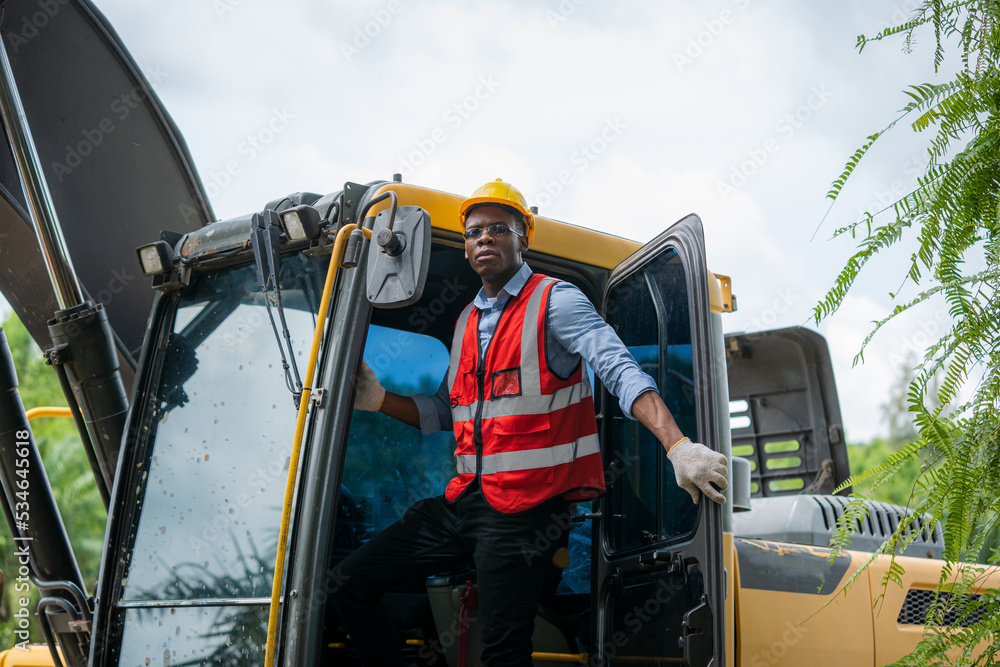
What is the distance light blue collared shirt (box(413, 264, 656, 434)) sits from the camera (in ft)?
8.08

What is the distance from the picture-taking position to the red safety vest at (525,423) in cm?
267

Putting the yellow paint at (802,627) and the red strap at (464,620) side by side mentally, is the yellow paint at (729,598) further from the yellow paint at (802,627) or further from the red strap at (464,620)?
the red strap at (464,620)

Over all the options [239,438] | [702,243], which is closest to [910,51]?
[702,243]

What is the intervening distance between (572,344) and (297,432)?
2.70 ft

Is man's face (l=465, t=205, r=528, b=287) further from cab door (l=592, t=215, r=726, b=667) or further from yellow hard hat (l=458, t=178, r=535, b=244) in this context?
cab door (l=592, t=215, r=726, b=667)

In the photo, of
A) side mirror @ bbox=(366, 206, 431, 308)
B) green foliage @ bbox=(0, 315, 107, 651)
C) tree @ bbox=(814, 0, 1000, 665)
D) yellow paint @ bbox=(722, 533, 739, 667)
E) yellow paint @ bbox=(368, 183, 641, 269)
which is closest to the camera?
tree @ bbox=(814, 0, 1000, 665)

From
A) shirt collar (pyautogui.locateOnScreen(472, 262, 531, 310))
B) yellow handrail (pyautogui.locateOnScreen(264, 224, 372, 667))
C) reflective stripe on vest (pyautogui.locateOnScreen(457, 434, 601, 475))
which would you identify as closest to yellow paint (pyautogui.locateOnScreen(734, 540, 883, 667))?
reflective stripe on vest (pyautogui.locateOnScreen(457, 434, 601, 475))

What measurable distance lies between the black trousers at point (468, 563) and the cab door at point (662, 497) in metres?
0.22

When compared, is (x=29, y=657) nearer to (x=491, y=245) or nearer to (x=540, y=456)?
(x=540, y=456)

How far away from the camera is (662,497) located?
2633 millimetres

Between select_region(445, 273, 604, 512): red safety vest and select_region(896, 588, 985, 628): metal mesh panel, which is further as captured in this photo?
select_region(896, 588, 985, 628): metal mesh panel

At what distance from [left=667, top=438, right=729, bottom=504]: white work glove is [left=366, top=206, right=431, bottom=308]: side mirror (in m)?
0.78

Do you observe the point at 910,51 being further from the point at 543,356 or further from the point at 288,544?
the point at 288,544

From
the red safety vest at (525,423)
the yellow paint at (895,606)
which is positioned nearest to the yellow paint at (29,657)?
the red safety vest at (525,423)
